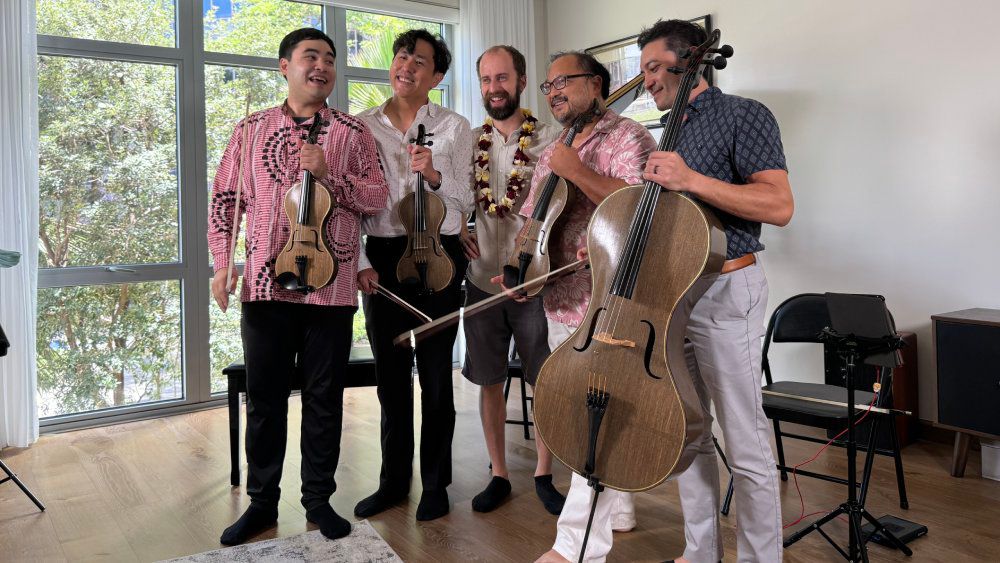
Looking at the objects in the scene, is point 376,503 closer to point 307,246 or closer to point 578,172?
point 307,246

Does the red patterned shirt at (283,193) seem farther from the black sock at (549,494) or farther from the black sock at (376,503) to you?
the black sock at (549,494)

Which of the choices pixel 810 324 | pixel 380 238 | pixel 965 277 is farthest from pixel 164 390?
pixel 965 277

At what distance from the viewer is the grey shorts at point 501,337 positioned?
107 inches

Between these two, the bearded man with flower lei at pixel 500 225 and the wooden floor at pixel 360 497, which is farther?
the bearded man with flower lei at pixel 500 225

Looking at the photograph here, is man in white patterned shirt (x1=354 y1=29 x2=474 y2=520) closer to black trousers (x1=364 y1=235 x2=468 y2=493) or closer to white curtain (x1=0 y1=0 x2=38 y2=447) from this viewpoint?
black trousers (x1=364 y1=235 x2=468 y2=493)

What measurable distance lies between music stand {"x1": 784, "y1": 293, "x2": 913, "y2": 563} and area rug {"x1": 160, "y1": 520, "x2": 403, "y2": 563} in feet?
4.42

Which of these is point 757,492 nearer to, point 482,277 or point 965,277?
point 482,277

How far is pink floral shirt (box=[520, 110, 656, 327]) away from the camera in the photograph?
2275mm

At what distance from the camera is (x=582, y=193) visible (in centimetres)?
237

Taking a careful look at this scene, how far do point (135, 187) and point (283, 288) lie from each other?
7.89ft

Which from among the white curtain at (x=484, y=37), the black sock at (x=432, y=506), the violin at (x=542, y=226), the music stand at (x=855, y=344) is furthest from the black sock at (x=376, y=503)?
the white curtain at (x=484, y=37)

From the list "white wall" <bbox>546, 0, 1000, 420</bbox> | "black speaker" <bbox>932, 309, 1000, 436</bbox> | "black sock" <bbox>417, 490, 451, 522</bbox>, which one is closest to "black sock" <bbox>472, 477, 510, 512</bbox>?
"black sock" <bbox>417, 490, 451, 522</bbox>

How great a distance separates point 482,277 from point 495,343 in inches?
9.5

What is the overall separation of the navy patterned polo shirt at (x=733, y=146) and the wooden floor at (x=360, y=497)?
106cm
